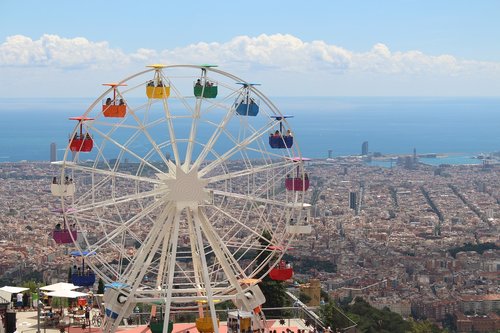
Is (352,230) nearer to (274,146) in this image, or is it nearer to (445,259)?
(445,259)

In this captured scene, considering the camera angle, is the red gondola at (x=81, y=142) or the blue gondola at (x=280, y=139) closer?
the red gondola at (x=81, y=142)

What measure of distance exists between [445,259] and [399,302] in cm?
1741

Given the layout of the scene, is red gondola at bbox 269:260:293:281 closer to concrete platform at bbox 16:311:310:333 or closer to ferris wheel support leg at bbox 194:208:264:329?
ferris wheel support leg at bbox 194:208:264:329

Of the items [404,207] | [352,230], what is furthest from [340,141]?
[352,230]

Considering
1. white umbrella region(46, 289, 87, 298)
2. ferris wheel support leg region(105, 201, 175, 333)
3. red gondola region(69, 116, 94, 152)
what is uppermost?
red gondola region(69, 116, 94, 152)

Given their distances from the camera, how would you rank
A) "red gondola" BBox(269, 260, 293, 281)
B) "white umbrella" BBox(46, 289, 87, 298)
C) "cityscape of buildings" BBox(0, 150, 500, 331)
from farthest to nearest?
"cityscape of buildings" BBox(0, 150, 500, 331) < "white umbrella" BBox(46, 289, 87, 298) < "red gondola" BBox(269, 260, 293, 281)

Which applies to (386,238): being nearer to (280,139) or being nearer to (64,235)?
(280,139)

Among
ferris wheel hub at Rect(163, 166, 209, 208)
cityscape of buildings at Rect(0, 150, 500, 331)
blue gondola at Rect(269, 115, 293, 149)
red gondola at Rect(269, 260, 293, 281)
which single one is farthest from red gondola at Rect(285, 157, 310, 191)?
cityscape of buildings at Rect(0, 150, 500, 331)

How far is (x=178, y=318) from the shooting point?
25.0m

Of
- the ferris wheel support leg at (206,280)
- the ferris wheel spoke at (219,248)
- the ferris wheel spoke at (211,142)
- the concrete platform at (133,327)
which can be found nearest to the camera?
the ferris wheel support leg at (206,280)

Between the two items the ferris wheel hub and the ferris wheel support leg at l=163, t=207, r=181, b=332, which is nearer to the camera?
the ferris wheel support leg at l=163, t=207, r=181, b=332

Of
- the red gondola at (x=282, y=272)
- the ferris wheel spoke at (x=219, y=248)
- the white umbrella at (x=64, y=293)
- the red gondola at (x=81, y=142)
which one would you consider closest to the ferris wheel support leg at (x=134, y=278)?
the ferris wheel spoke at (x=219, y=248)

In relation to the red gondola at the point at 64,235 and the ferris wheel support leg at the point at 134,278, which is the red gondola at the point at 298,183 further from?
the red gondola at the point at 64,235

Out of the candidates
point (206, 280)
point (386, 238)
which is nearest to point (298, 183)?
point (206, 280)
